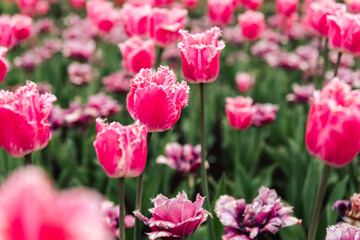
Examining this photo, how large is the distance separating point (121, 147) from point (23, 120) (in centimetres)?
26

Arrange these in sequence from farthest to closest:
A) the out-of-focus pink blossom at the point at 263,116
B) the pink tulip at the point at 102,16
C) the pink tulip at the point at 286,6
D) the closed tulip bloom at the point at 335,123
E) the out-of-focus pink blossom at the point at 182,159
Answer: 1. the pink tulip at the point at 286,6
2. the pink tulip at the point at 102,16
3. the out-of-focus pink blossom at the point at 263,116
4. the out-of-focus pink blossom at the point at 182,159
5. the closed tulip bloom at the point at 335,123

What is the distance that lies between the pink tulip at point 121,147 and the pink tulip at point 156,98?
120mm

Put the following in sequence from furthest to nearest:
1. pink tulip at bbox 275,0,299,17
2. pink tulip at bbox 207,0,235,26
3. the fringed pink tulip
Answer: pink tulip at bbox 275,0,299,17
pink tulip at bbox 207,0,235,26
the fringed pink tulip

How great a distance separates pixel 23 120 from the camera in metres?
1.02

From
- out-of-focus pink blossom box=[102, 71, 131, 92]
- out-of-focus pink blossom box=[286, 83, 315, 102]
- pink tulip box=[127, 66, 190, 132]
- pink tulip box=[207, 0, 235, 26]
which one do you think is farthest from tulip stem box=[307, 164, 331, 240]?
pink tulip box=[207, 0, 235, 26]

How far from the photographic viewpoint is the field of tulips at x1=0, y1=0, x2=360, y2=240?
0.90 metres

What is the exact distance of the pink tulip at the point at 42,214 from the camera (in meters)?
0.39

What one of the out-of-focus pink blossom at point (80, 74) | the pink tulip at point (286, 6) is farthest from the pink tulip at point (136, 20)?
the pink tulip at point (286, 6)

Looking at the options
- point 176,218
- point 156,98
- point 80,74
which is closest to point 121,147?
point 156,98

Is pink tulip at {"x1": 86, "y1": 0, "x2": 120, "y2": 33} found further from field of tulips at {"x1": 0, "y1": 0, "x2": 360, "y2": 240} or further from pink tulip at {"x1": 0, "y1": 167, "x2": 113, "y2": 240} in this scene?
pink tulip at {"x1": 0, "y1": 167, "x2": 113, "y2": 240}

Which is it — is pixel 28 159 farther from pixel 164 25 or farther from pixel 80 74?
pixel 80 74

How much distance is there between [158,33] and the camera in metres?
2.04

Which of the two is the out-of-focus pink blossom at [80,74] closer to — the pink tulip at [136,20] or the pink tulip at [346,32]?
the pink tulip at [136,20]

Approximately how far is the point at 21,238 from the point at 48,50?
398 centimetres
